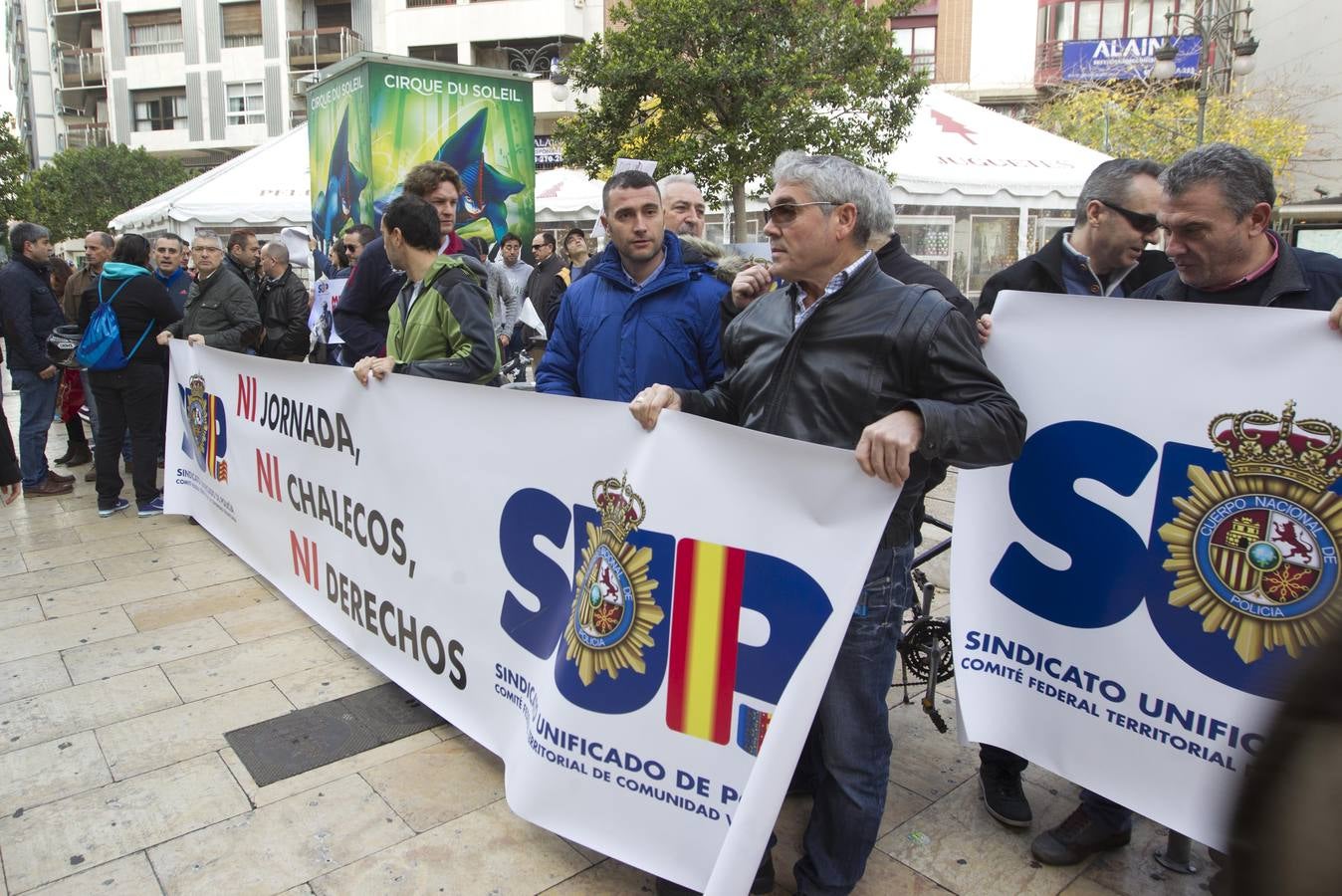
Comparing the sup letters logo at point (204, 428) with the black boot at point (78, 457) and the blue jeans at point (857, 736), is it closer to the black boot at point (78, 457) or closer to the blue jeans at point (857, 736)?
the black boot at point (78, 457)

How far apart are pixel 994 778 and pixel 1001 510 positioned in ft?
2.74

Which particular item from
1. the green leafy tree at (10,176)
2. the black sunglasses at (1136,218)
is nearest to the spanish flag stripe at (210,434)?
the black sunglasses at (1136,218)

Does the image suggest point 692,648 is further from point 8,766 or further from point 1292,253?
point 8,766

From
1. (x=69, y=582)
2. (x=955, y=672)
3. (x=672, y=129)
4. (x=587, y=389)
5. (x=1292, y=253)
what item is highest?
(x=672, y=129)

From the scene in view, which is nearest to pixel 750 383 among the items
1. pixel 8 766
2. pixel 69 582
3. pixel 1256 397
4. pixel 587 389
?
pixel 587 389

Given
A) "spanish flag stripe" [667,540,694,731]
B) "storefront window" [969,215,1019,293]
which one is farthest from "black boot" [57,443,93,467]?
"storefront window" [969,215,1019,293]

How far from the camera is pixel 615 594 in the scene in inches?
95.9

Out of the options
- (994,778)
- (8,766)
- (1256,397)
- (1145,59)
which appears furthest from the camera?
(1145,59)

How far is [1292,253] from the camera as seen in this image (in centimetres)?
248

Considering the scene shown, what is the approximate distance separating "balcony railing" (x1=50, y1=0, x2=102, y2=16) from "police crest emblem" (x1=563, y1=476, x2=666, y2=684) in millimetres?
59739

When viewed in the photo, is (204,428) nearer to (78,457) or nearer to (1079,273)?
(78,457)

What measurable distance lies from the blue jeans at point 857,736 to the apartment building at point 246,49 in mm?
37143

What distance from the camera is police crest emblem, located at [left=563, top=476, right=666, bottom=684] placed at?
7.81 feet

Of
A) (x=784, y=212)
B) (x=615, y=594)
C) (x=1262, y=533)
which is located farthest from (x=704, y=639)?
(x=1262, y=533)
